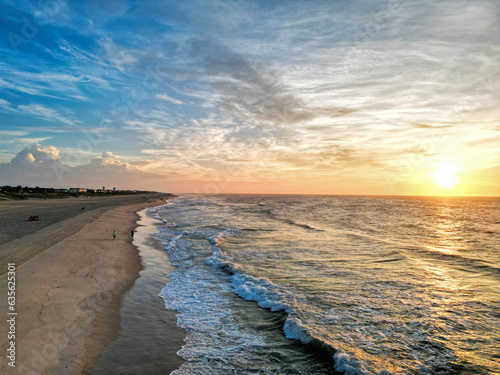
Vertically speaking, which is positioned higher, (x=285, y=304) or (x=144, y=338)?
(x=144, y=338)

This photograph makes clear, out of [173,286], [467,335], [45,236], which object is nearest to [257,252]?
[173,286]

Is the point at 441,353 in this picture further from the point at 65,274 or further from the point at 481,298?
the point at 65,274

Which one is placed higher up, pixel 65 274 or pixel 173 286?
pixel 65 274

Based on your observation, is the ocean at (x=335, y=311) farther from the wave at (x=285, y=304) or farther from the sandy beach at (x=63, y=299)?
the sandy beach at (x=63, y=299)

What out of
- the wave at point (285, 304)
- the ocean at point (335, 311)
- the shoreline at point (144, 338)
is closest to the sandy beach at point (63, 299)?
the shoreline at point (144, 338)

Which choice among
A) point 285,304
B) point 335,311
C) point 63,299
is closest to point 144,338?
point 63,299

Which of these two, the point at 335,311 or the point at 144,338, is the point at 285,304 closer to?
the point at 335,311

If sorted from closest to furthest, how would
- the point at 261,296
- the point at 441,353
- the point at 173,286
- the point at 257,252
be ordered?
the point at 441,353 → the point at 261,296 → the point at 173,286 → the point at 257,252

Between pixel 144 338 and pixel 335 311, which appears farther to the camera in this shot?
pixel 335 311

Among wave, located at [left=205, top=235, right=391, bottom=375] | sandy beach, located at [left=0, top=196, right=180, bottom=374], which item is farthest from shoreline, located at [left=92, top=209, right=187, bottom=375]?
wave, located at [left=205, top=235, right=391, bottom=375]
